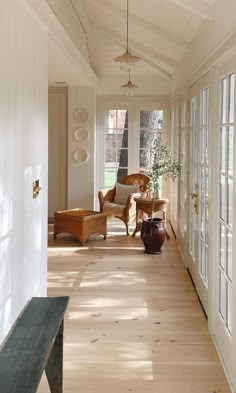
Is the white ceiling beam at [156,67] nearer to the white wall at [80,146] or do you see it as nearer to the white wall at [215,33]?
the white wall at [80,146]

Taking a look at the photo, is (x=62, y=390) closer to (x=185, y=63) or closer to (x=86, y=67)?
(x=185, y=63)

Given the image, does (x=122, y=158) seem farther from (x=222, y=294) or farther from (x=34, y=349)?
(x=34, y=349)

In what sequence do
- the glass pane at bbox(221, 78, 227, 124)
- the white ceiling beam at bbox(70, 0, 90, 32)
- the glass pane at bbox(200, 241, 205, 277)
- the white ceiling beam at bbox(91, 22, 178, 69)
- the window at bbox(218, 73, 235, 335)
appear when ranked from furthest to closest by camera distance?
the white ceiling beam at bbox(91, 22, 178, 69), the white ceiling beam at bbox(70, 0, 90, 32), the glass pane at bbox(200, 241, 205, 277), the glass pane at bbox(221, 78, 227, 124), the window at bbox(218, 73, 235, 335)

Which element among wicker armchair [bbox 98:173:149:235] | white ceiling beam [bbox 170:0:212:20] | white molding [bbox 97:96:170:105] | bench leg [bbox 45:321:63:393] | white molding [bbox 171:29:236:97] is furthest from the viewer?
white molding [bbox 97:96:170:105]

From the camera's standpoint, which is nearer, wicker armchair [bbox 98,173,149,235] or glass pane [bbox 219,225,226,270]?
glass pane [bbox 219,225,226,270]

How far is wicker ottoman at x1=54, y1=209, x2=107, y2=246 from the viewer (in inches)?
278

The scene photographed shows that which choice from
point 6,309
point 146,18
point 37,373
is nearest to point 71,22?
point 146,18

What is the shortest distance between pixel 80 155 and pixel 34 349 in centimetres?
650

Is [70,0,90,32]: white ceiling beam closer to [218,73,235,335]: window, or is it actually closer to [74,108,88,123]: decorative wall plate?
[74,108,88,123]: decorative wall plate

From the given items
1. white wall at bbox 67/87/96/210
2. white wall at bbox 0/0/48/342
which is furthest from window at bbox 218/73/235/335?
white wall at bbox 67/87/96/210

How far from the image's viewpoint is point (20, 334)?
2.60 m

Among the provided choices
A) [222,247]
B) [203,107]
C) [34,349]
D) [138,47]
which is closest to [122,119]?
[138,47]

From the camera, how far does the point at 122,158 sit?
9.34 meters

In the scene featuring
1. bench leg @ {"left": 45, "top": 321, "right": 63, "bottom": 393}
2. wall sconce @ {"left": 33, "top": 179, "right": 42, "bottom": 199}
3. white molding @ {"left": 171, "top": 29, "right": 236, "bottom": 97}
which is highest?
white molding @ {"left": 171, "top": 29, "right": 236, "bottom": 97}
